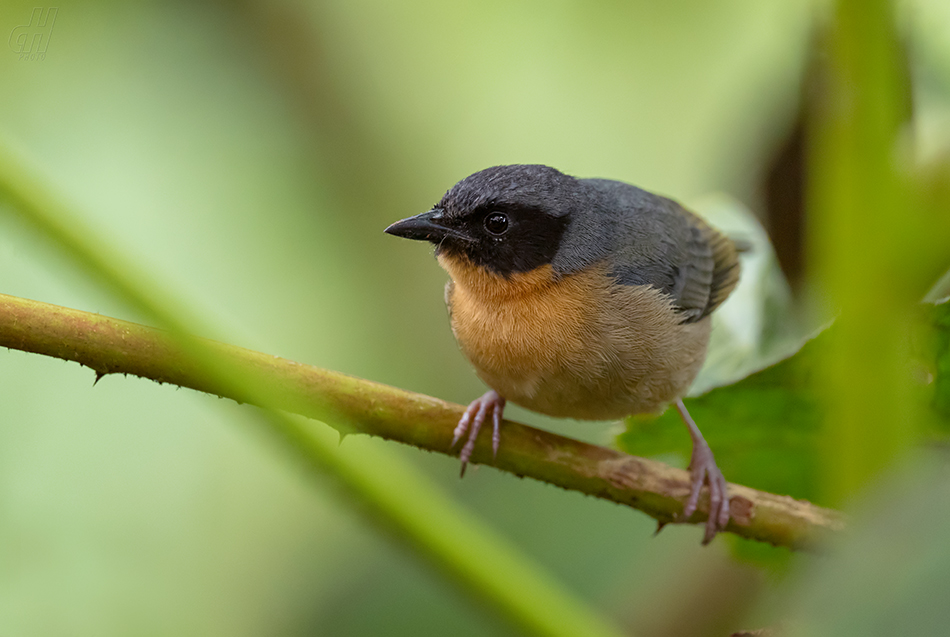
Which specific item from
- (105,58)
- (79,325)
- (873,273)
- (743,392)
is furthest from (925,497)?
(105,58)

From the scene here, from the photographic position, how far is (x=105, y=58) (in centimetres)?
344

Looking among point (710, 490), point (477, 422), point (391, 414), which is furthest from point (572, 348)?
point (391, 414)

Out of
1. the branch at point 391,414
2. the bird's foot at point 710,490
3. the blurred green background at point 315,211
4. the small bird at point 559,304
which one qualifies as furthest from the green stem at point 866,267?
the blurred green background at point 315,211

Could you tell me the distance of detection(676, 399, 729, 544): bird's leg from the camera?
7.09 feet

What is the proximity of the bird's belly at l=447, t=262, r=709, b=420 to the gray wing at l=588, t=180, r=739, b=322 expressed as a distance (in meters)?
0.15

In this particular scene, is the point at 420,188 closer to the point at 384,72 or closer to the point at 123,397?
the point at 384,72

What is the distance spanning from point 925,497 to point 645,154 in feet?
10.3

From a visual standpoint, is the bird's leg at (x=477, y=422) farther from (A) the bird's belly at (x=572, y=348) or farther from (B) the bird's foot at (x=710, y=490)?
(B) the bird's foot at (x=710, y=490)

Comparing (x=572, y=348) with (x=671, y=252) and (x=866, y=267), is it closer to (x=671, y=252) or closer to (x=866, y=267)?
(x=671, y=252)

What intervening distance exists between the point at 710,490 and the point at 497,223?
0.94m

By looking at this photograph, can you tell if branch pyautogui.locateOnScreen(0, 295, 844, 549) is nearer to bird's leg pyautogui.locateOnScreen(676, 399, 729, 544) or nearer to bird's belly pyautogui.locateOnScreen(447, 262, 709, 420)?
bird's leg pyautogui.locateOnScreen(676, 399, 729, 544)

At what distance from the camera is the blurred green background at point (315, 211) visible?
257 centimetres

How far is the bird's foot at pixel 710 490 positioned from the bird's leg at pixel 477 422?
0.53 metres

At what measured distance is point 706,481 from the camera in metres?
2.50
